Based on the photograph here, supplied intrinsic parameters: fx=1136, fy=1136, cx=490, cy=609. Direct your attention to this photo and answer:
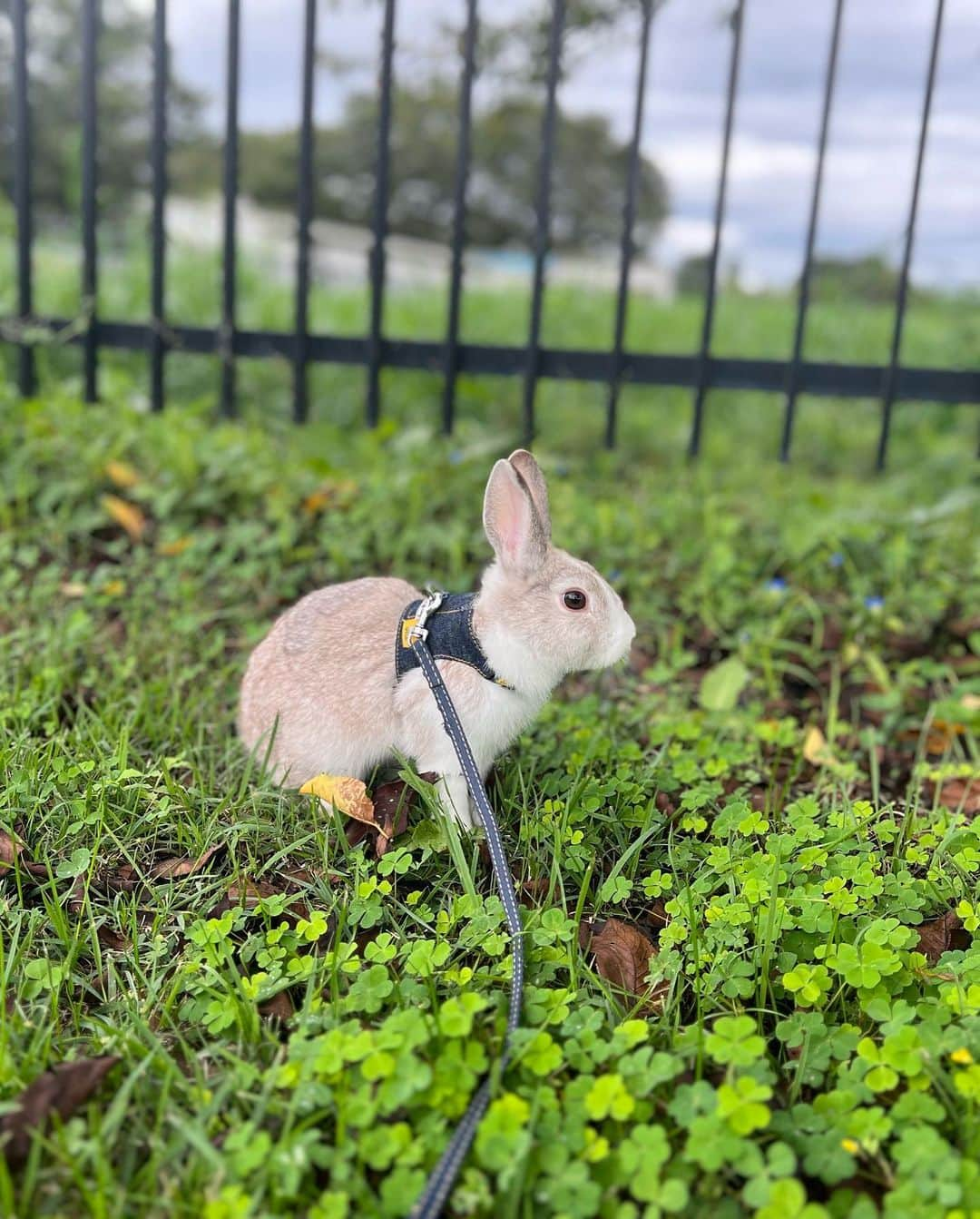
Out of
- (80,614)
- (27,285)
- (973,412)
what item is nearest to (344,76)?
(27,285)

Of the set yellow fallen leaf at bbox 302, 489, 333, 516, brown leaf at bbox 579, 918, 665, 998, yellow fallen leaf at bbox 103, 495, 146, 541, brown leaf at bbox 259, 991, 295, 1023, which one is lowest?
brown leaf at bbox 259, 991, 295, 1023

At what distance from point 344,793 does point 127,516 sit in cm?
213

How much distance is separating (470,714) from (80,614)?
1.58m

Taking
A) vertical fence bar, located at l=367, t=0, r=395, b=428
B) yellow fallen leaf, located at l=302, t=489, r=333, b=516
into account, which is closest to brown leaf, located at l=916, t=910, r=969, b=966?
yellow fallen leaf, located at l=302, t=489, r=333, b=516

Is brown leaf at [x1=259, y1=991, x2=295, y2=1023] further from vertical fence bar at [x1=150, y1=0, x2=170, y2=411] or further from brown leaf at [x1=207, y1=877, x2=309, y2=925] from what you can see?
vertical fence bar at [x1=150, y1=0, x2=170, y2=411]

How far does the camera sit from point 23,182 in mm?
5020

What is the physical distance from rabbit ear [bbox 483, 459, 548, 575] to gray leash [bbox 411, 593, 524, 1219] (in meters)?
0.20

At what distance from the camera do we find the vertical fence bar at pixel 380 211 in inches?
181

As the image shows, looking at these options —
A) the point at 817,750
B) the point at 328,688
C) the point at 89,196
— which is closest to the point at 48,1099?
the point at 328,688

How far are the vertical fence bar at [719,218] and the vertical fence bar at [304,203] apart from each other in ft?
5.58

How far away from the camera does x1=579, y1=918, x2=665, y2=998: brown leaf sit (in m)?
2.13

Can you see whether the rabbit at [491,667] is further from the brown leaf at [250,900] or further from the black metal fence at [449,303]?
the black metal fence at [449,303]

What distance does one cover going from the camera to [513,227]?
1669 centimetres

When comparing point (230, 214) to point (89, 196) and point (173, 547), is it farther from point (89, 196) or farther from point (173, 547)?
point (173, 547)
